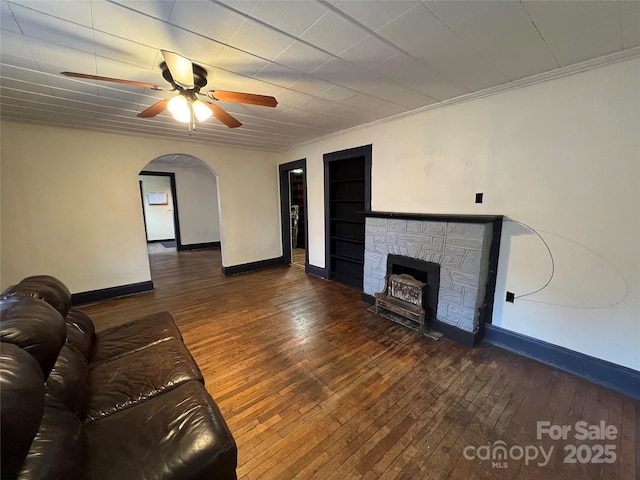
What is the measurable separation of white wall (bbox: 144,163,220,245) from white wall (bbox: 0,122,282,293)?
136 inches

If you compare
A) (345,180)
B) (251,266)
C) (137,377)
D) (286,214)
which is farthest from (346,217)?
(137,377)

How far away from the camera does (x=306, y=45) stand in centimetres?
170

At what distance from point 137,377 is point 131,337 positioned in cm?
53

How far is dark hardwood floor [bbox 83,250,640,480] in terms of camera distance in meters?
1.45

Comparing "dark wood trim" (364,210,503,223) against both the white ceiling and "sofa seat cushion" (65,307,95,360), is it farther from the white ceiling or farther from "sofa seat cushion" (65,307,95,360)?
"sofa seat cushion" (65,307,95,360)

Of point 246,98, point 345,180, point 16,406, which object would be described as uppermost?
point 246,98

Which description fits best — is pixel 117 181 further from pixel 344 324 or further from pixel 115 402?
pixel 344 324

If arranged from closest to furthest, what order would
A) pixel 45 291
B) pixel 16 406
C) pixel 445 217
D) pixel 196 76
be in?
1. pixel 16 406
2. pixel 45 291
3. pixel 196 76
4. pixel 445 217

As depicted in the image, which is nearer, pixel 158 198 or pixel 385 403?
pixel 385 403

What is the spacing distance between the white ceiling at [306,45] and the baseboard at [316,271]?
9.45ft

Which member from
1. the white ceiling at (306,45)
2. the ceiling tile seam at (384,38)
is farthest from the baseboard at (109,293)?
the ceiling tile seam at (384,38)

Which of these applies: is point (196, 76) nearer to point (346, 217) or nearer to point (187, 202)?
point (346, 217)

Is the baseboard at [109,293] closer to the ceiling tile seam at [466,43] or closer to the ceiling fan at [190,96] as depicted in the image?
the ceiling fan at [190,96]

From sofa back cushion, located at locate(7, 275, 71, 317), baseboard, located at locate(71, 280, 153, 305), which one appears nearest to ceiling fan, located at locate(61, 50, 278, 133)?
sofa back cushion, located at locate(7, 275, 71, 317)
